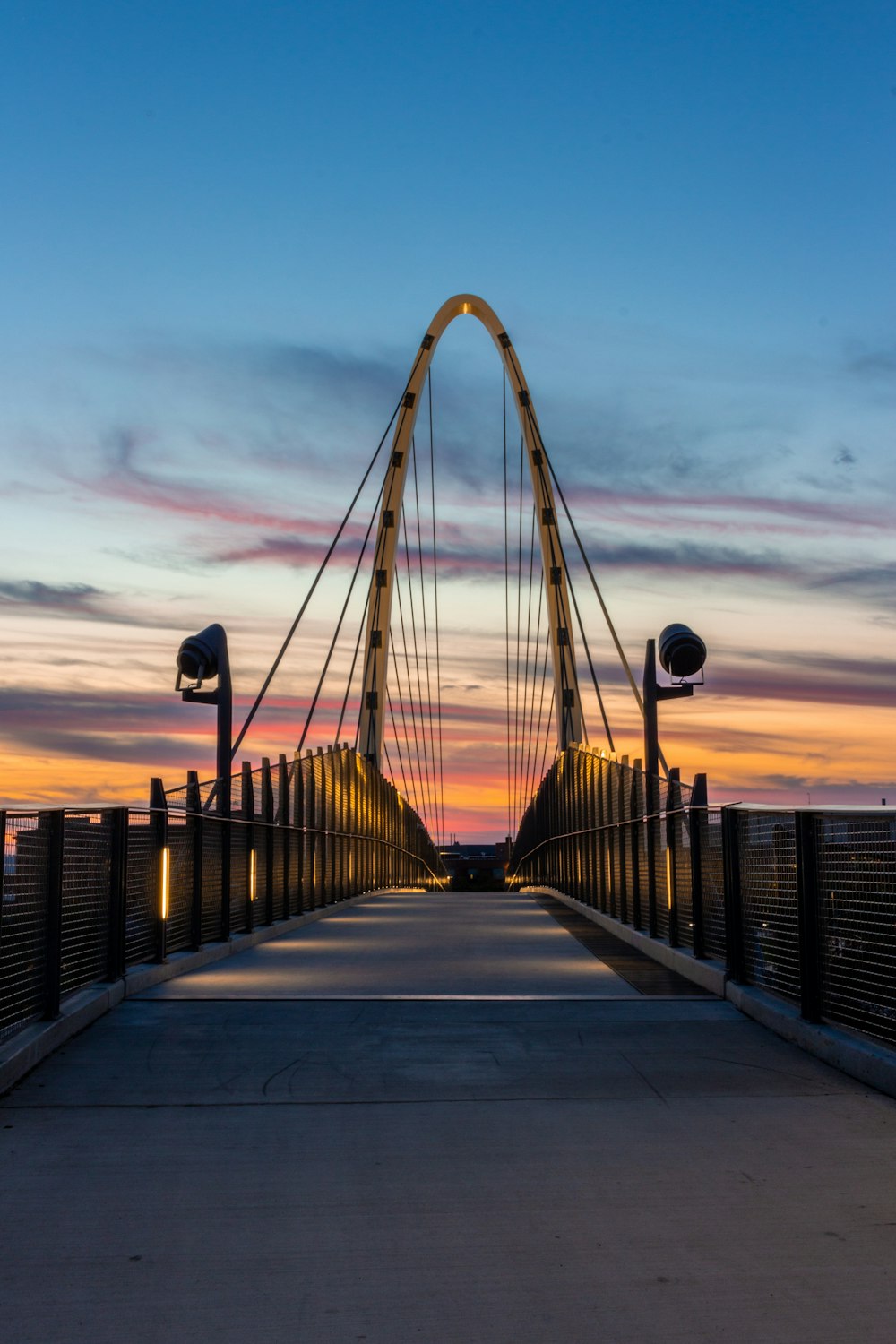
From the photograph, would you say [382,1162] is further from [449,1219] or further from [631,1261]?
[631,1261]

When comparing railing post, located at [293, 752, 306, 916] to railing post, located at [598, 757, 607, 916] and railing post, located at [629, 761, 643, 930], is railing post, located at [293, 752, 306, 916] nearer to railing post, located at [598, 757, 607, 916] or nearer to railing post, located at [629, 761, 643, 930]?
railing post, located at [598, 757, 607, 916]

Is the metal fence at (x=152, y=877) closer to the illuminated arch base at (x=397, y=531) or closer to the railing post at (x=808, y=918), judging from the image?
the railing post at (x=808, y=918)

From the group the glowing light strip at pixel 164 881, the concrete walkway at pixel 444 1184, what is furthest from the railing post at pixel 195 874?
the concrete walkway at pixel 444 1184

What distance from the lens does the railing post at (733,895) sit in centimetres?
830

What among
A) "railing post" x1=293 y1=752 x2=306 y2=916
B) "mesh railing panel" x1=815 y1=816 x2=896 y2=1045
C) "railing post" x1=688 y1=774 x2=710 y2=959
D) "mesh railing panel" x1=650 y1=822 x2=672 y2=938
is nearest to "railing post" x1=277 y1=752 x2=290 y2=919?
"railing post" x1=293 y1=752 x2=306 y2=916

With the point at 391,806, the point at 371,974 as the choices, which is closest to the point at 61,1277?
the point at 371,974

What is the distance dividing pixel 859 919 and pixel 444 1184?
8.69ft

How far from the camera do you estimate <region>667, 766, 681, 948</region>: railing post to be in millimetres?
10664

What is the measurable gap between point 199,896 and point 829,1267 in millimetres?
8061

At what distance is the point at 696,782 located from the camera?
1000cm

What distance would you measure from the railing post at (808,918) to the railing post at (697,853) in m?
2.46

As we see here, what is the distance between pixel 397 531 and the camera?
143 feet

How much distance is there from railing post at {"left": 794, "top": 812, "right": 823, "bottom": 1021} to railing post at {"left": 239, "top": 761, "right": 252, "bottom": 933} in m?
7.45

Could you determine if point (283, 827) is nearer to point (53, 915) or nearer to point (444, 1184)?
point (53, 915)
